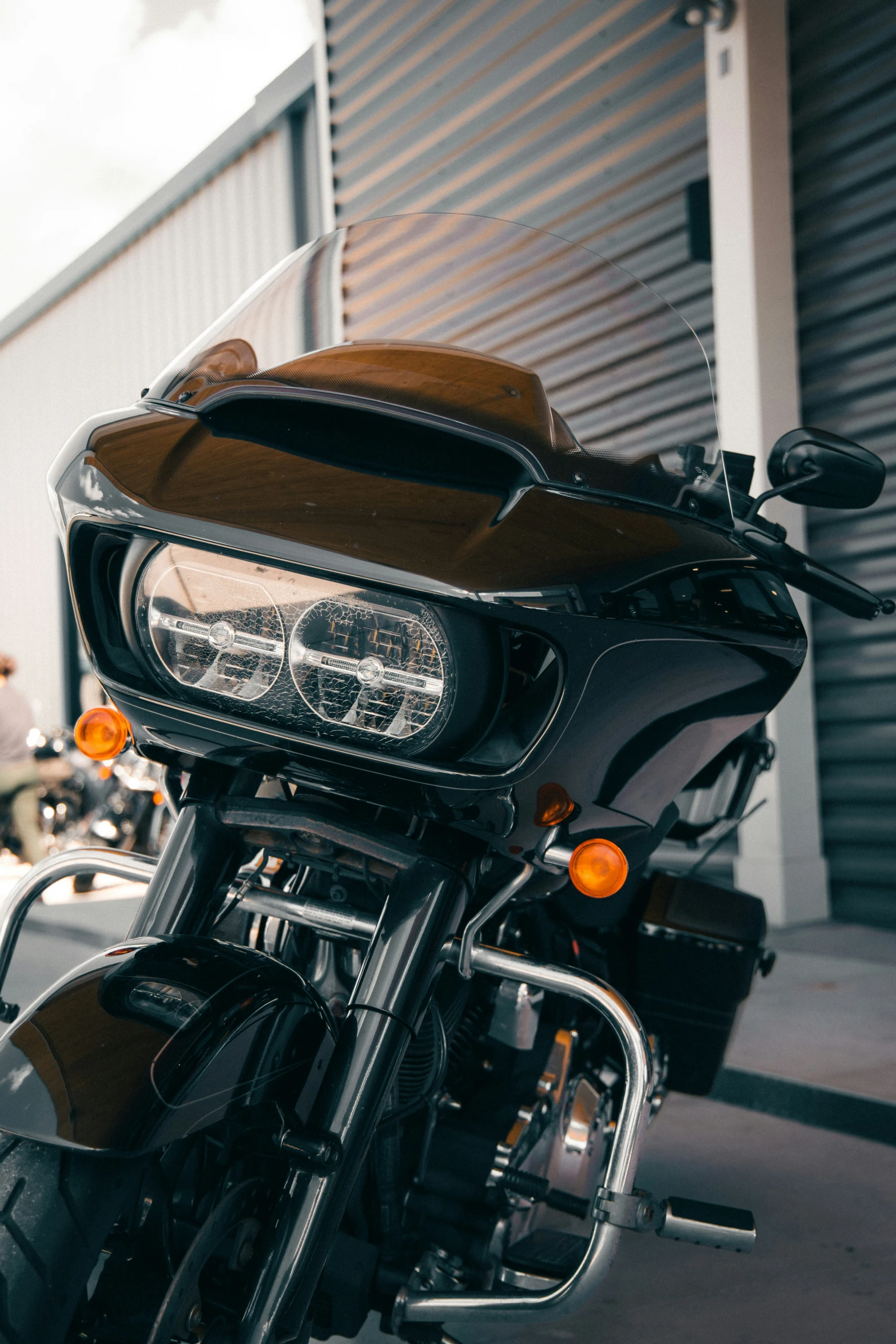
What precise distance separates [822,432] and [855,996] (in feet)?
8.46

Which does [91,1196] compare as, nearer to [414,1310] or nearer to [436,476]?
[414,1310]

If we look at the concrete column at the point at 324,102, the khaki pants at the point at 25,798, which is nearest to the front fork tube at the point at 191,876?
the concrete column at the point at 324,102

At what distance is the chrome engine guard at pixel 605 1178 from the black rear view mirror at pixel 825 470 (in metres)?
0.68

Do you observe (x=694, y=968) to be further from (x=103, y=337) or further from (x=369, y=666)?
(x=103, y=337)

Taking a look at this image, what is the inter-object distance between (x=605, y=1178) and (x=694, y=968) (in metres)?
0.71

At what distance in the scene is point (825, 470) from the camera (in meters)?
1.50

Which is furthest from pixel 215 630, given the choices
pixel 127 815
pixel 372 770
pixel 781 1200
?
pixel 127 815

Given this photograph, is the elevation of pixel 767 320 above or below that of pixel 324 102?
below

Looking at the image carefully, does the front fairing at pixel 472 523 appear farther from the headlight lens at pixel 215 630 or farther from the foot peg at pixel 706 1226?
the foot peg at pixel 706 1226

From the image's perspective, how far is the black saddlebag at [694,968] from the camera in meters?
1.94

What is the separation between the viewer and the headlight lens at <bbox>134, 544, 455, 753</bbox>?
1.17m

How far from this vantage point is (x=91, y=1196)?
99 cm

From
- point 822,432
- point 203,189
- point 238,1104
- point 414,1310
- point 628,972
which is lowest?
point 414,1310

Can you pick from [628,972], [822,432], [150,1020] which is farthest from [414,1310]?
[822,432]
